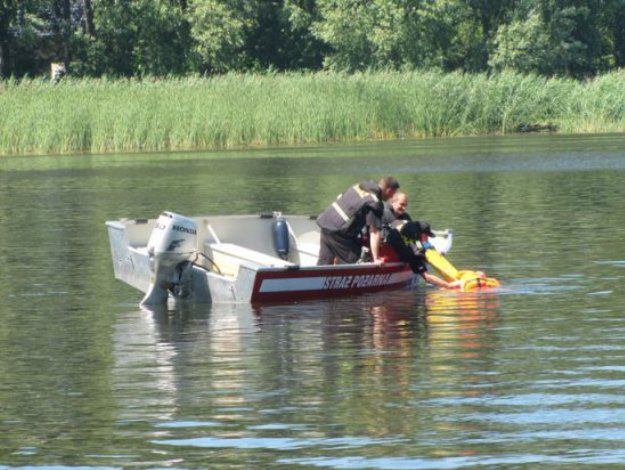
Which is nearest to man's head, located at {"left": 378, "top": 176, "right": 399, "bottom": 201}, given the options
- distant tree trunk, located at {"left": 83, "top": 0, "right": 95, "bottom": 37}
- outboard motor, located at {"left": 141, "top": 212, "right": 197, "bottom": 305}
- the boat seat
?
the boat seat

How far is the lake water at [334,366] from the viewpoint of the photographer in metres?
9.75

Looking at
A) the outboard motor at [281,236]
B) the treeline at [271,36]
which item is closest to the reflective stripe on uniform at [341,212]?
the outboard motor at [281,236]

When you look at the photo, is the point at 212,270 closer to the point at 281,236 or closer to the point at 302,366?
the point at 281,236

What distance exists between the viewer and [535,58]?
248ft

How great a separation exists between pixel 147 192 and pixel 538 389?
79.1ft

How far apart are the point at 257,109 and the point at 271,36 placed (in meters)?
28.6

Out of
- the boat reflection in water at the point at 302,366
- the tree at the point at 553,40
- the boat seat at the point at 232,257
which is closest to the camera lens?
the boat reflection in water at the point at 302,366

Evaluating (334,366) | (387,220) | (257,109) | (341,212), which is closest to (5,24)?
(257,109)

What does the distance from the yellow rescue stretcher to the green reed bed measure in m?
32.8

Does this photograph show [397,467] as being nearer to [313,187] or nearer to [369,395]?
[369,395]

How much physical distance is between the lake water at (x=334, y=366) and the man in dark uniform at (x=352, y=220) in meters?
0.79

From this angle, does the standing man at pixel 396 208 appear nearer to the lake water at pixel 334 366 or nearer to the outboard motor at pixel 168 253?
the lake water at pixel 334 366

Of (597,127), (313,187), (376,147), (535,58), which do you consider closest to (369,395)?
(313,187)

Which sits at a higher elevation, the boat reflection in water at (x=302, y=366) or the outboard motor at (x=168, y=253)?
the outboard motor at (x=168, y=253)
